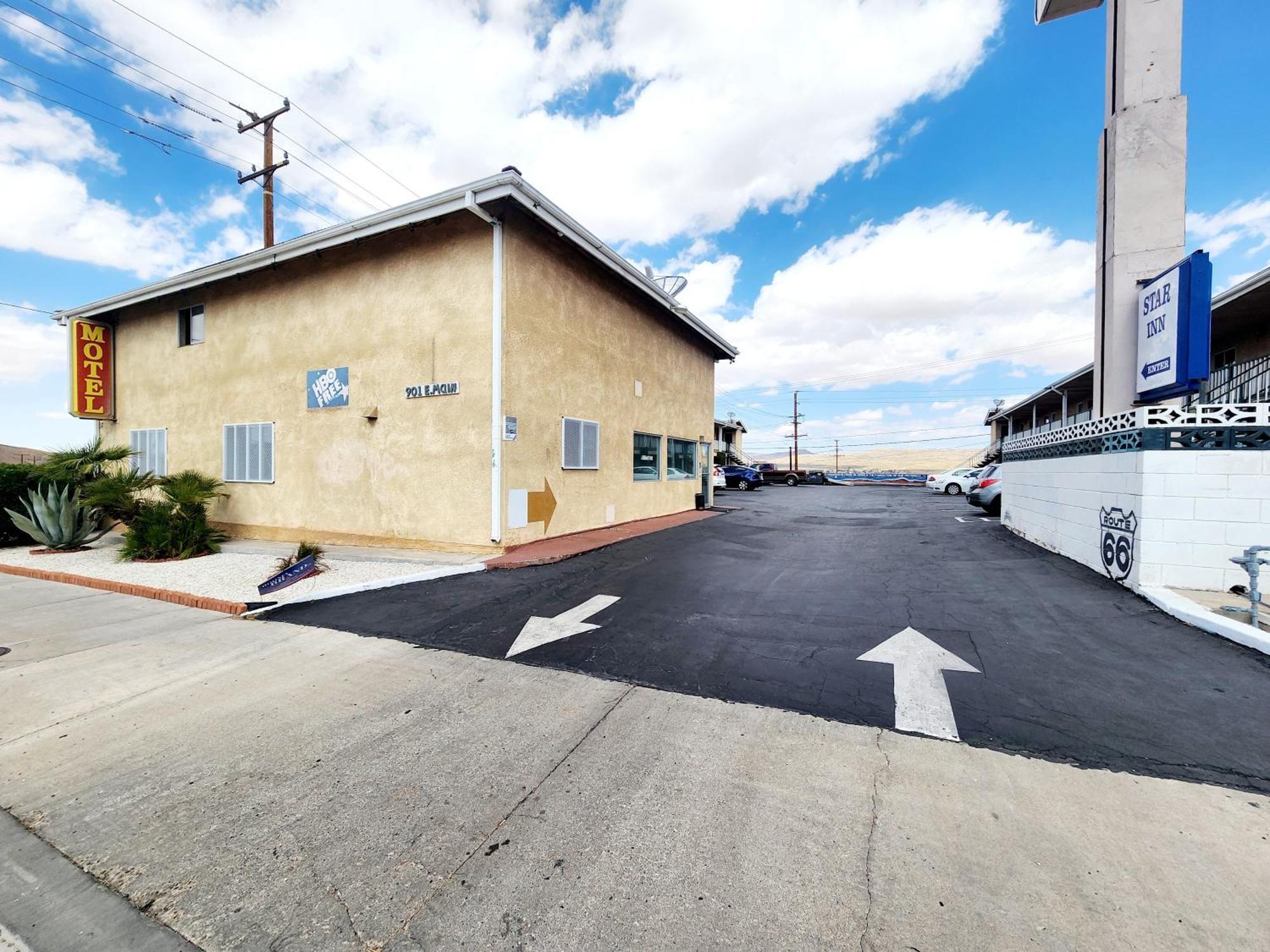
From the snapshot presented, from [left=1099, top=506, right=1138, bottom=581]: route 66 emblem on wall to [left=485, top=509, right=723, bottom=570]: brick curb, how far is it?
23.9 ft

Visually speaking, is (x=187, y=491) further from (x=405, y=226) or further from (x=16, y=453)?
(x=16, y=453)

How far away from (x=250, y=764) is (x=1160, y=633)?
7.23 metres

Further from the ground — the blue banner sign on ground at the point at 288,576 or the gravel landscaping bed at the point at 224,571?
the blue banner sign on ground at the point at 288,576

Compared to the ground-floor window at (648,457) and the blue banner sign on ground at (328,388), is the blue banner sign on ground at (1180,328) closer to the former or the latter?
the ground-floor window at (648,457)

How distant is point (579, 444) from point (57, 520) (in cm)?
1036

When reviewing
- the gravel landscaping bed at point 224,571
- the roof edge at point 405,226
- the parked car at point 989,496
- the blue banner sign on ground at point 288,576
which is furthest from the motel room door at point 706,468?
the blue banner sign on ground at point 288,576

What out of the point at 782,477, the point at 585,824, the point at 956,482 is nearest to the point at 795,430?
the point at 782,477

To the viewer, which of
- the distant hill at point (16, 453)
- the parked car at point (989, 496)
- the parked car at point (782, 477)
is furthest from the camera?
the parked car at point (782, 477)

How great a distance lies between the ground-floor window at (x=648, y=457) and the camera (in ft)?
44.1

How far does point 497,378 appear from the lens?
28.7 ft

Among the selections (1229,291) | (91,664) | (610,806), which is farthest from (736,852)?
(1229,291)

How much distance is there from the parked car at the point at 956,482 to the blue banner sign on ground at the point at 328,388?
26986 millimetres

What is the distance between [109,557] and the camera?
9312mm

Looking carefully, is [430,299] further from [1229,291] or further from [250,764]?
[1229,291]
